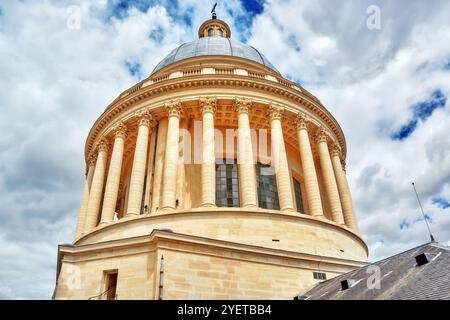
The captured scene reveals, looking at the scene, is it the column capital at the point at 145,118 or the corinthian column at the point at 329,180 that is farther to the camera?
the column capital at the point at 145,118

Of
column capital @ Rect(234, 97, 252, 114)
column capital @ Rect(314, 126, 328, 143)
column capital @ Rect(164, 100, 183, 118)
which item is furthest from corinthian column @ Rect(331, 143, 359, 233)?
column capital @ Rect(164, 100, 183, 118)

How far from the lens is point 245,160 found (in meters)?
24.4

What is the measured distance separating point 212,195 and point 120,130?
11.4 metres

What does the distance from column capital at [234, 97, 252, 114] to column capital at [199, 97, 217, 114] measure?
1688 mm

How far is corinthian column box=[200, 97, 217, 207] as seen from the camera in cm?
2262

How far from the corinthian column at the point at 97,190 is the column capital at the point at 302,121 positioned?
16779mm

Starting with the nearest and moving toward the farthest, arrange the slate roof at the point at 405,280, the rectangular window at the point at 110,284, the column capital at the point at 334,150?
the slate roof at the point at 405,280 → the rectangular window at the point at 110,284 → the column capital at the point at 334,150

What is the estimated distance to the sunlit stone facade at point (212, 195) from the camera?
55.2 ft

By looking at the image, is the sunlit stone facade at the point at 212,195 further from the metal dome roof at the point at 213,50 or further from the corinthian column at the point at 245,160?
the metal dome roof at the point at 213,50

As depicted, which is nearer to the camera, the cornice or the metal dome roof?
the cornice

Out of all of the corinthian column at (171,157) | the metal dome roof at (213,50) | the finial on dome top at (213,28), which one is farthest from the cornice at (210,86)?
the finial on dome top at (213,28)

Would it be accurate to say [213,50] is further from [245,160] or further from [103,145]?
[245,160]

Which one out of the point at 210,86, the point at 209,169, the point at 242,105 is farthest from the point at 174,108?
the point at 209,169

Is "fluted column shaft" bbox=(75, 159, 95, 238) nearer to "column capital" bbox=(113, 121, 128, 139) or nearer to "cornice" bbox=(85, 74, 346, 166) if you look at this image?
"cornice" bbox=(85, 74, 346, 166)
